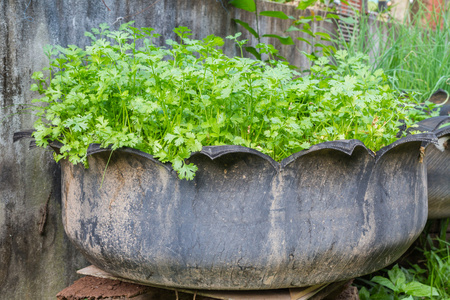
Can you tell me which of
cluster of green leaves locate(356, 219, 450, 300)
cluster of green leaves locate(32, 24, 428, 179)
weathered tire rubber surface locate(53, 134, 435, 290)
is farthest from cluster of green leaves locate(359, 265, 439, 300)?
cluster of green leaves locate(32, 24, 428, 179)

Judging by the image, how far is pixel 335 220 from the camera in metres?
1.10

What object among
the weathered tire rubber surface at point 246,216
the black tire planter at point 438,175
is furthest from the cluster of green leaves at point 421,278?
the weathered tire rubber surface at point 246,216

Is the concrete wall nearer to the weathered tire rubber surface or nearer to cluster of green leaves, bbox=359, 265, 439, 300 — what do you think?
the weathered tire rubber surface

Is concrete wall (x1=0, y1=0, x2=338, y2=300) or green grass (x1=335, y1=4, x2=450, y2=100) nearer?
concrete wall (x1=0, y1=0, x2=338, y2=300)

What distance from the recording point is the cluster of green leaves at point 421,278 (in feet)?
5.50

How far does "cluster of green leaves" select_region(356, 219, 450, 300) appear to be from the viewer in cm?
168

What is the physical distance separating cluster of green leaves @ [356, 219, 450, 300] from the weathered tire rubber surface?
638 mm

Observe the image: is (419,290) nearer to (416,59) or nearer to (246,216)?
(246,216)

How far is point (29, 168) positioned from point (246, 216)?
999mm

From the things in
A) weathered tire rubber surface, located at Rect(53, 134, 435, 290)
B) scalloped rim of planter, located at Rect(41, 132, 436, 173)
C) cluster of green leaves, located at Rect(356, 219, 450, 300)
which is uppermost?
scalloped rim of planter, located at Rect(41, 132, 436, 173)

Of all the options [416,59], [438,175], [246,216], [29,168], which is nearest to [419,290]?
[438,175]

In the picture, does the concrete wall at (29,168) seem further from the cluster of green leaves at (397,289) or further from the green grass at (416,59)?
the green grass at (416,59)

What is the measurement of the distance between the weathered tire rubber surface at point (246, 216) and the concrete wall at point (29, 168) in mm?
553

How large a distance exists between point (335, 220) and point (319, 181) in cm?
12
